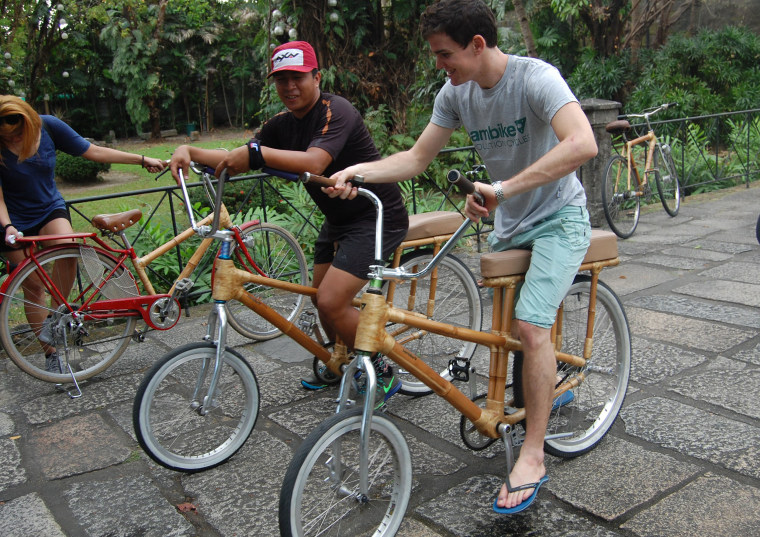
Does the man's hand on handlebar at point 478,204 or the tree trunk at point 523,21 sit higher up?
the tree trunk at point 523,21

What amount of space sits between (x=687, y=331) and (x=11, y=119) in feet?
14.8

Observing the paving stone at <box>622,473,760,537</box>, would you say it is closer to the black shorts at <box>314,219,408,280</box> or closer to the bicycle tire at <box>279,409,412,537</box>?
the bicycle tire at <box>279,409,412,537</box>

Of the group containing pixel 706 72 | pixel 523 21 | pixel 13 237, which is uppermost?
pixel 523 21

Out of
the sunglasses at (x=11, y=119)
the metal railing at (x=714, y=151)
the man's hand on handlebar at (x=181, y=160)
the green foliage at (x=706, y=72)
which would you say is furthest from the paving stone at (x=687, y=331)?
the green foliage at (x=706, y=72)

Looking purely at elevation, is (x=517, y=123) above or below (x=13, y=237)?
above

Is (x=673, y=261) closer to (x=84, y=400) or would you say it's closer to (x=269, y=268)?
(x=269, y=268)

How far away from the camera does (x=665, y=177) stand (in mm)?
8391

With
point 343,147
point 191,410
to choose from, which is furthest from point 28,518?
point 343,147

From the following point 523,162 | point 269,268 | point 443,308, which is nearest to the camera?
point 523,162

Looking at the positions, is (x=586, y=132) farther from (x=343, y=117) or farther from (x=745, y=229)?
(x=745, y=229)

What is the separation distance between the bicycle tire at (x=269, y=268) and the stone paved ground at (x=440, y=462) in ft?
0.56

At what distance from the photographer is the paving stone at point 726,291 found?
5254 mm

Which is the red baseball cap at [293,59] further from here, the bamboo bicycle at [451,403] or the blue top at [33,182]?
the blue top at [33,182]

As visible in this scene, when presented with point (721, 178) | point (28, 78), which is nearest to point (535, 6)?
point (721, 178)
